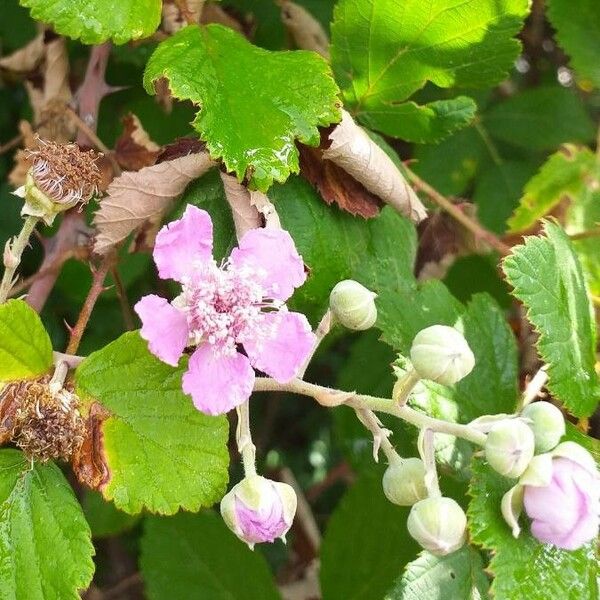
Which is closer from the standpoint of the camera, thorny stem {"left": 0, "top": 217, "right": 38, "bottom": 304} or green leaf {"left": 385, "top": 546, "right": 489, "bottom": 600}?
thorny stem {"left": 0, "top": 217, "right": 38, "bottom": 304}

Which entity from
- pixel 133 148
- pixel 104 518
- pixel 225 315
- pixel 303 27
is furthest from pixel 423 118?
pixel 104 518

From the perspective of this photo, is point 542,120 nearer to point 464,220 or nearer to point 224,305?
point 464,220

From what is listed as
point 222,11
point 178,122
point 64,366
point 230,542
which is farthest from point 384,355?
point 64,366

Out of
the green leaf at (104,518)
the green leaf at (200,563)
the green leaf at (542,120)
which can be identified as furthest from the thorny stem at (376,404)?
the green leaf at (542,120)

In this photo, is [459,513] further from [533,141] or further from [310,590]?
[533,141]

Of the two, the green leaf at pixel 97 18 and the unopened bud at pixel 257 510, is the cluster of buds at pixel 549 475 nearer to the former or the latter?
the unopened bud at pixel 257 510

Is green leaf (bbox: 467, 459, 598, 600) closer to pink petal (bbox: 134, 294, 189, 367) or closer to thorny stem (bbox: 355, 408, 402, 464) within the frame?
thorny stem (bbox: 355, 408, 402, 464)

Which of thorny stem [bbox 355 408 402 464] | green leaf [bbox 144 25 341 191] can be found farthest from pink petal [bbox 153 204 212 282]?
thorny stem [bbox 355 408 402 464]
